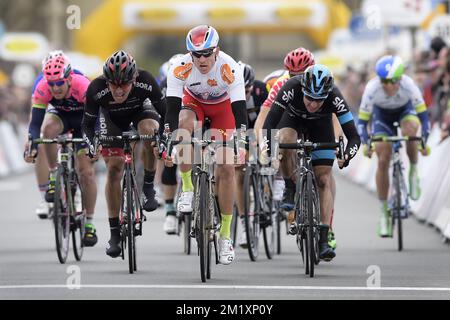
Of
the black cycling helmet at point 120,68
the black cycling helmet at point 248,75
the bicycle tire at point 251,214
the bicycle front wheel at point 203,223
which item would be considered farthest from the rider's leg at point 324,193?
the black cycling helmet at point 248,75

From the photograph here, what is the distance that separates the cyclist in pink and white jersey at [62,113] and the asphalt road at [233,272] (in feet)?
2.17

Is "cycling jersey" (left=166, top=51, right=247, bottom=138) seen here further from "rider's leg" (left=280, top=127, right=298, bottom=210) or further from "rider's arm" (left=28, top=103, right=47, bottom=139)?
"rider's arm" (left=28, top=103, right=47, bottom=139)

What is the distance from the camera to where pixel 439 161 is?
64.0 feet

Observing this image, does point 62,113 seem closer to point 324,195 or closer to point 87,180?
point 87,180

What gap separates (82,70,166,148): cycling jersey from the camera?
14.2m

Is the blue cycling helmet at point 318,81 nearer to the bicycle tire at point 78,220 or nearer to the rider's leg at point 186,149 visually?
the rider's leg at point 186,149

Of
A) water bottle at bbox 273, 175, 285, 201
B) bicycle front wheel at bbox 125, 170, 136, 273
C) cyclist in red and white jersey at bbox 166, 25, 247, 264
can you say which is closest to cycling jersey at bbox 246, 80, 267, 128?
water bottle at bbox 273, 175, 285, 201

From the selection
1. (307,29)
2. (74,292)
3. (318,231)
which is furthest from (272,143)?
(307,29)

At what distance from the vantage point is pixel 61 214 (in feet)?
50.3

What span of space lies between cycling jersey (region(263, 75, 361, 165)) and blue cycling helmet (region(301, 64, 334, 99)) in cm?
27

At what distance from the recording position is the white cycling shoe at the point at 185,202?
45.2 feet

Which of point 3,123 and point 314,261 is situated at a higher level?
point 3,123
